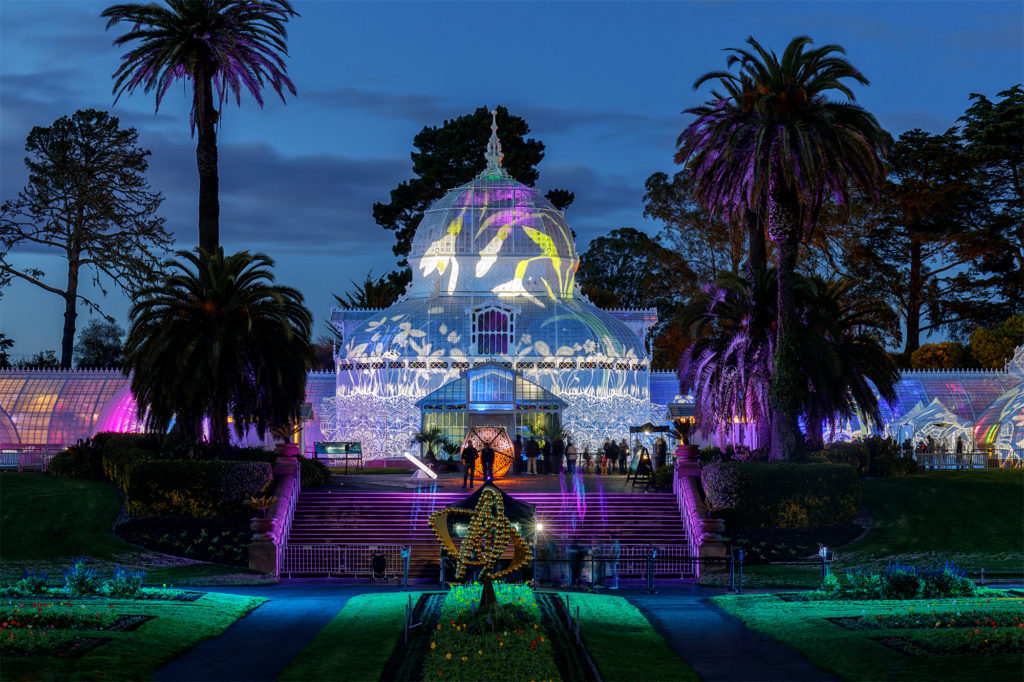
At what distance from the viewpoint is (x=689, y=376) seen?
4806 cm

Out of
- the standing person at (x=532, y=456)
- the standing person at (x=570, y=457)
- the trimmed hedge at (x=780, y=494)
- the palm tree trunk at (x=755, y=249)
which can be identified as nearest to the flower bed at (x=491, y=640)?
the trimmed hedge at (x=780, y=494)

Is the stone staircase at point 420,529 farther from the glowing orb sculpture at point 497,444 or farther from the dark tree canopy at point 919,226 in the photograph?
the dark tree canopy at point 919,226

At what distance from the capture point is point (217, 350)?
41281mm

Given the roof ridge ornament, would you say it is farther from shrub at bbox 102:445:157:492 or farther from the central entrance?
shrub at bbox 102:445:157:492

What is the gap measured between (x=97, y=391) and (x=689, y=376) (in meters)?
30.1

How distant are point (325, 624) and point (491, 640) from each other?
5.86m

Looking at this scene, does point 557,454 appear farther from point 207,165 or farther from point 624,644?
point 624,644

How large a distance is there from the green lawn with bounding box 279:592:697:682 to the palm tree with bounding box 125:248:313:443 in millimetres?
14106

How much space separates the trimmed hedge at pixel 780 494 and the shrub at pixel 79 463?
2367 cm

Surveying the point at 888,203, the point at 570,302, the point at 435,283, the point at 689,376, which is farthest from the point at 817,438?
the point at 888,203

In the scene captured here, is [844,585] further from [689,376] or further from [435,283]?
[435,283]

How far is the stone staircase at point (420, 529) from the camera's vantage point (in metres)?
37.3

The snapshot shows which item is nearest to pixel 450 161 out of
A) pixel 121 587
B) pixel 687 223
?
pixel 687 223

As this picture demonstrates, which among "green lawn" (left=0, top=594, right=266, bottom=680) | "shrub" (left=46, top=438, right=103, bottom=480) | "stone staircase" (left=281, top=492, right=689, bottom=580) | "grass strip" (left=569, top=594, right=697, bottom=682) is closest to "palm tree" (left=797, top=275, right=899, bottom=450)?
"stone staircase" (left=281, top=492, right=689, bottom=580)
